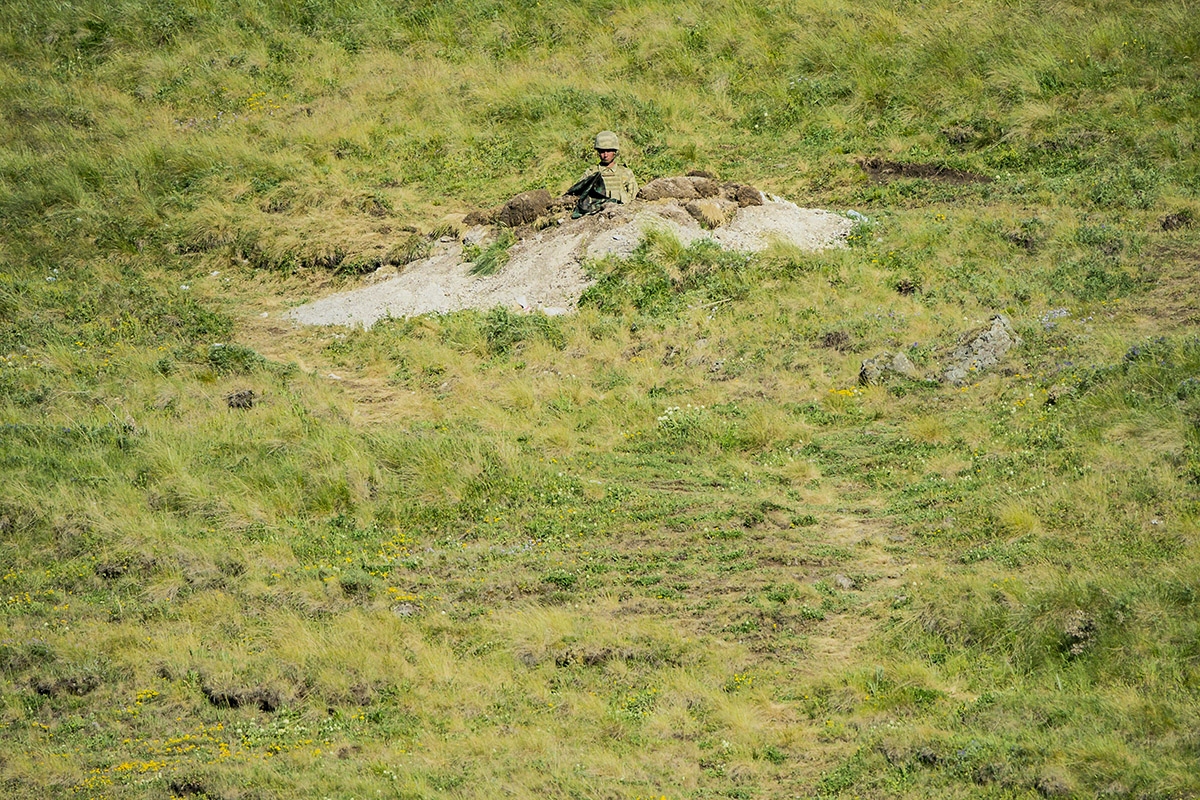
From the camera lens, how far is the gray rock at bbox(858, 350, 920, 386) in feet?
36.7

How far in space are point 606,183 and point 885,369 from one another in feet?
16.1

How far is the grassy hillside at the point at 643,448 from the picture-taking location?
283 inches

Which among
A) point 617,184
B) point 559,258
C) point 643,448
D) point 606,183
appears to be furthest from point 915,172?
point 643,448

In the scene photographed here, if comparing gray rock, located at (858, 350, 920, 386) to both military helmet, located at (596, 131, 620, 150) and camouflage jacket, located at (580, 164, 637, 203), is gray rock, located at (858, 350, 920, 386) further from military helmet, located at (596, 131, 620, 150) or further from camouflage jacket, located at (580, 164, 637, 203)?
military helmet, located at (596, 131, 620, 150)

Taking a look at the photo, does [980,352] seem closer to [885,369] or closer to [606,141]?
Answer: [885,369]

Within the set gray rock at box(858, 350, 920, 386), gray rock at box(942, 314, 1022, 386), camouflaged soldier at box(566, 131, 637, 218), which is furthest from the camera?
camouflaged soldier at box(566, 131, 637, 218)

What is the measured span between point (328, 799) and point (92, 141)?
49.5 ft

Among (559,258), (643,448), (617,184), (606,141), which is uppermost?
(606,141)

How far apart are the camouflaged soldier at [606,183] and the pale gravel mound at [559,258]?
9.0 inches

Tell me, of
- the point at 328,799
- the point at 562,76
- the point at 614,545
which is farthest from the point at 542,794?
the point at 562,76

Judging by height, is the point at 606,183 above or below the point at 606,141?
below

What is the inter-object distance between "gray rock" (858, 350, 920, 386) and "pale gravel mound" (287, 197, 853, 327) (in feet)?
9.60

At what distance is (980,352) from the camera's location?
11094mm

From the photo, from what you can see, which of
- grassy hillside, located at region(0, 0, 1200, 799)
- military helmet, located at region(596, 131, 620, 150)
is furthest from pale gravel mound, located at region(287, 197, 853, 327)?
military helmet, located at region(596, 131, 620, 150)
